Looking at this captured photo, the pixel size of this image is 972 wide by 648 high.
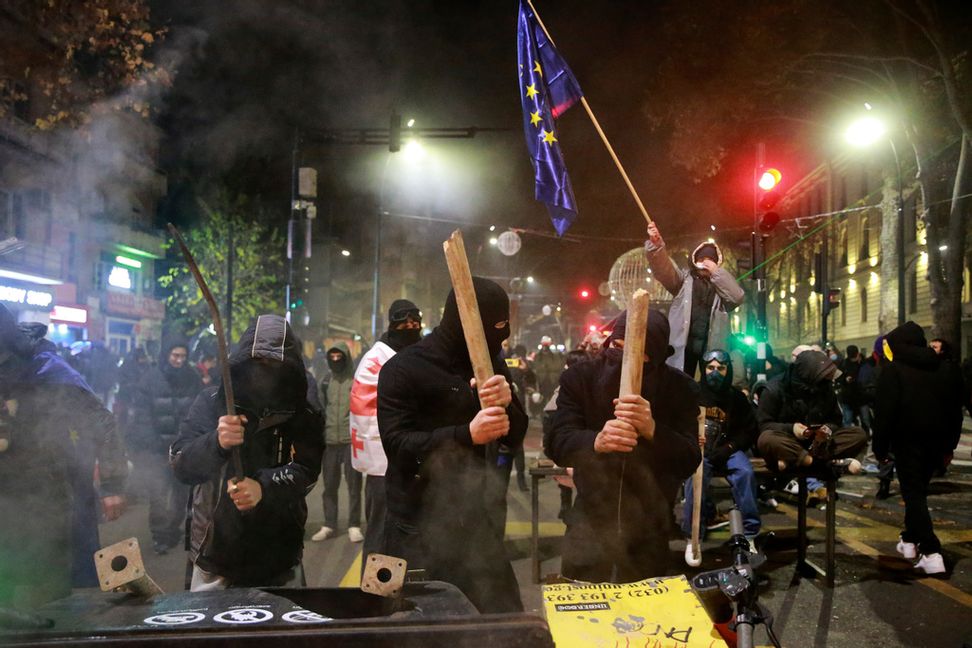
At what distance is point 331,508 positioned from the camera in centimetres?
712

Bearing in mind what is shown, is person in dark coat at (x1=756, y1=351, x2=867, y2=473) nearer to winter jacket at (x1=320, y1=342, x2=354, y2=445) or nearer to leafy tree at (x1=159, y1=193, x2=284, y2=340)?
winter jacket at (x1=320, y1=342, x2=354, y2=445)

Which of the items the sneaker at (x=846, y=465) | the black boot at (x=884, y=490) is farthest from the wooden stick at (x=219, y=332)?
the black boot at (x=884, y=490)

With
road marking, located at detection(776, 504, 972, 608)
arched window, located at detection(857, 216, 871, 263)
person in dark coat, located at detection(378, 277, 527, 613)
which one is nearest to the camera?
person in dark coat, located at detection(378, 277, 527, 613)

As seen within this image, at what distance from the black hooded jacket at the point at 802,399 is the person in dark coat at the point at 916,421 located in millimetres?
523

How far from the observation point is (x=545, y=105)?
4.91 m

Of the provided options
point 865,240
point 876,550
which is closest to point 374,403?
point 876,550

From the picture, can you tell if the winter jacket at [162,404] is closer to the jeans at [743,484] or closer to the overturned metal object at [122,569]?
the jeans at [743,484]

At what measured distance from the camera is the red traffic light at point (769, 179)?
33.8 ft

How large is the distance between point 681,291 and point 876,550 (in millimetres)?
3530

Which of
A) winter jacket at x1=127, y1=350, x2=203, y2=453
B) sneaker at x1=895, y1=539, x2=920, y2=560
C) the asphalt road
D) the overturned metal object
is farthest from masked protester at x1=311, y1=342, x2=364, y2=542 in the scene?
the overturned metal object

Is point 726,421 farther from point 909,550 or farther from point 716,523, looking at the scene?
point 909,550

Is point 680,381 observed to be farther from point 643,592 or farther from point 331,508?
point 331,508

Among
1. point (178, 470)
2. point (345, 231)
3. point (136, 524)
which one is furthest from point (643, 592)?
point (345, 231)

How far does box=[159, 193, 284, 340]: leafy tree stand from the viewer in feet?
82.7
